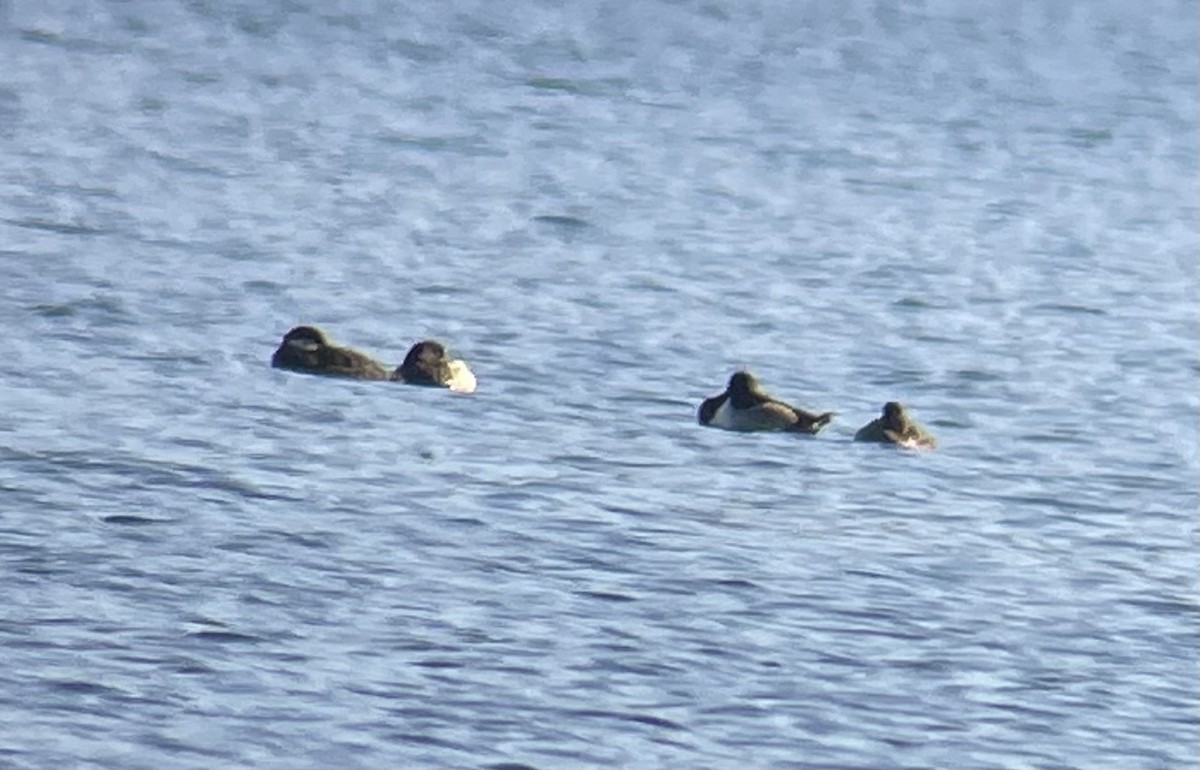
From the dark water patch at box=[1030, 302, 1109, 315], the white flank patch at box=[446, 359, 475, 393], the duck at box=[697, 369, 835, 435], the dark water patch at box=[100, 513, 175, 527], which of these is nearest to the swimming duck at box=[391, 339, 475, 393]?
the white flank patch at box=[446, 359, 475, 393]

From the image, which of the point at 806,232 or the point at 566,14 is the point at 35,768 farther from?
the point at 566,14

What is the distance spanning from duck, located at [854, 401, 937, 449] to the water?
0.22 meters

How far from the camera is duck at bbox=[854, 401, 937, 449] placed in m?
16.6

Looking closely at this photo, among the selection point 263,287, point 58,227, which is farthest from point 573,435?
point 58,227

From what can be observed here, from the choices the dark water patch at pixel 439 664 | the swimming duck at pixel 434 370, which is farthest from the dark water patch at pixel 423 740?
the swimming duck at pixel 434 370

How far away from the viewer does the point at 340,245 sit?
22.6 m

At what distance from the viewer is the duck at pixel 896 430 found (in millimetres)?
16609

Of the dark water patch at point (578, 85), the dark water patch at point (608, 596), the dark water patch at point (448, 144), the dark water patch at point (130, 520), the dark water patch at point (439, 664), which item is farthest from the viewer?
the dark water patch at point (578, 85)

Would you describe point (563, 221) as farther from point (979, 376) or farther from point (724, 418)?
point (724, 418)

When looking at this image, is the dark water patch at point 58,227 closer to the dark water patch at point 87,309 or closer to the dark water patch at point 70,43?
the dark water patch at point 87,309

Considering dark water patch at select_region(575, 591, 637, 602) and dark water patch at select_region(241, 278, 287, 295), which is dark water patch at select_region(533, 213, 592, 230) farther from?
dark water patch at select_region(575, 591, 637, 602)

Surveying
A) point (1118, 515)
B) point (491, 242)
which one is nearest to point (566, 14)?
point (491, 242)

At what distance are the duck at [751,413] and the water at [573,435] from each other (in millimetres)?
159

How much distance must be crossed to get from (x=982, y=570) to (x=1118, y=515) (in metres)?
1.87
